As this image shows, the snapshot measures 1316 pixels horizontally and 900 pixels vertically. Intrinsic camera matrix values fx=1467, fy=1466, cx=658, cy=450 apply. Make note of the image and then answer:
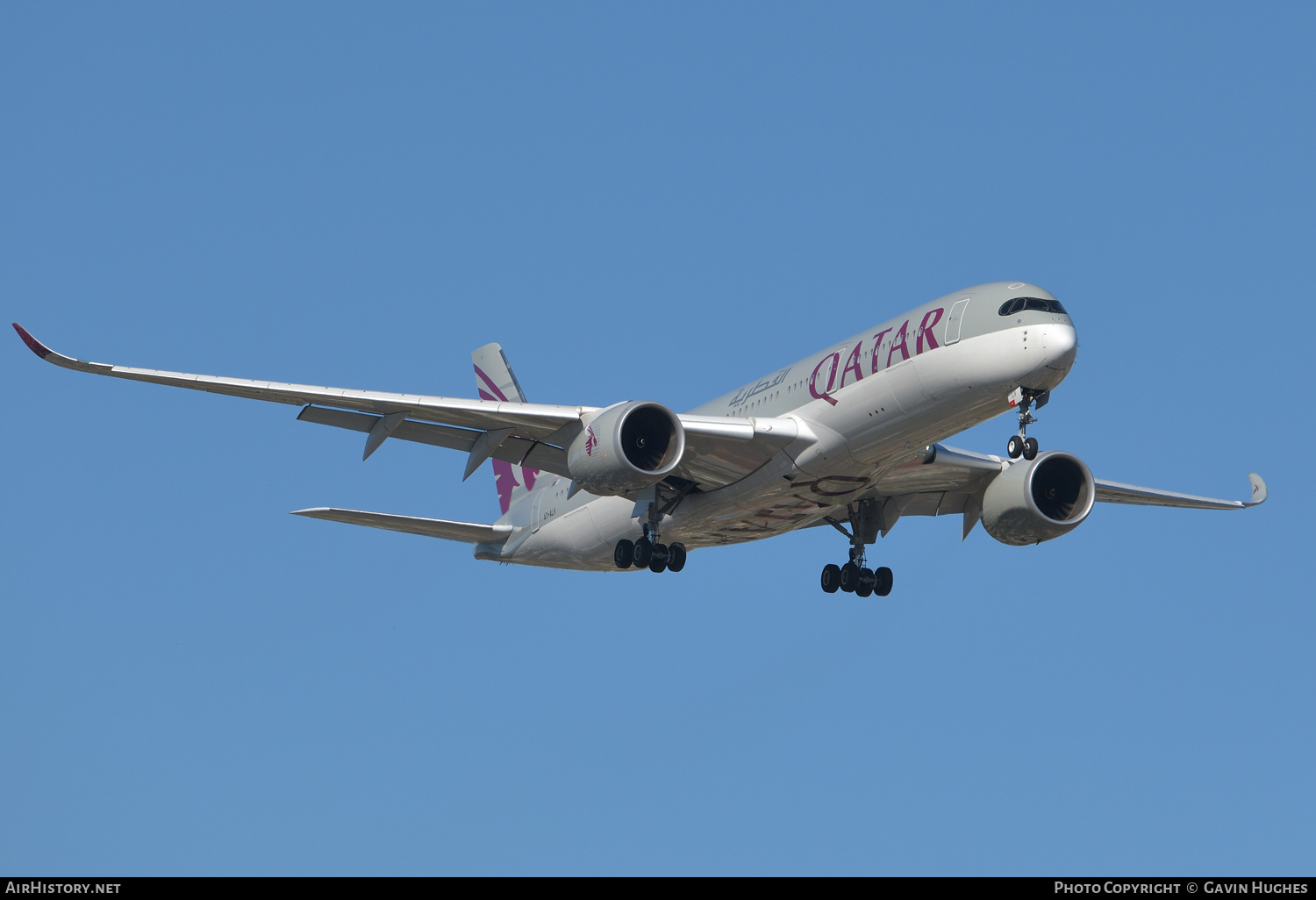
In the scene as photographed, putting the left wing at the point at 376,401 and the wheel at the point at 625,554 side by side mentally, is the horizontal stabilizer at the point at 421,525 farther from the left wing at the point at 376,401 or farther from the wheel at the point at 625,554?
the wheel at the point at 625,554

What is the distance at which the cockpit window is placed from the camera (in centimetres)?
2758

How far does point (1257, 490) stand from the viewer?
128 feet

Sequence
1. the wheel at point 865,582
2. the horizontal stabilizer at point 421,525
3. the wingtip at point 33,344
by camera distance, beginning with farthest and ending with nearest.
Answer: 1. the wheel at point 865,582
2. the horizontal stabilizer at point 421,525
3. the wingtip at point 33,344

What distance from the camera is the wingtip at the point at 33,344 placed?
2692 centimetres

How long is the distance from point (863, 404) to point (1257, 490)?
1564cm

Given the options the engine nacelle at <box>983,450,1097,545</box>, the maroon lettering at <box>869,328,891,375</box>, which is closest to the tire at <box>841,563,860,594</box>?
the engine nacelle at <box>983,450,1097,545</box>

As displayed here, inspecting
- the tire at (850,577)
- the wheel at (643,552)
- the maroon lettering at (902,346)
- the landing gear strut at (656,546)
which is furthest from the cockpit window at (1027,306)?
the tire at (850,577)

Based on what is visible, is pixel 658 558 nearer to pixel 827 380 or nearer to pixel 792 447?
pixel 792 447

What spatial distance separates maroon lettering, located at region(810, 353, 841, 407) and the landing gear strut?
4.20 meters

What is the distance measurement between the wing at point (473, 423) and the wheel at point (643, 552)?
1.98 m

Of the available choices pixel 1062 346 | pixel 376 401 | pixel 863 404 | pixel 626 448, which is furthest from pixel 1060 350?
pixel 376 401

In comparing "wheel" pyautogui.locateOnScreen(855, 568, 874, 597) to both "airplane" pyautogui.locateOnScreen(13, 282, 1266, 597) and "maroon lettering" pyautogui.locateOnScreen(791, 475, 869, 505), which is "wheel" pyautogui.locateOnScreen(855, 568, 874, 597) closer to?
"airplane" pyautogui.locateOnScreen(13, 282, 1266, 597)
